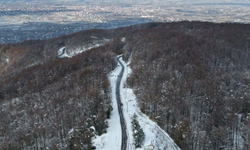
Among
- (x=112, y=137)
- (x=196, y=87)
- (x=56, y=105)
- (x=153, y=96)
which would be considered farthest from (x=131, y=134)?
(x=196, y=87)

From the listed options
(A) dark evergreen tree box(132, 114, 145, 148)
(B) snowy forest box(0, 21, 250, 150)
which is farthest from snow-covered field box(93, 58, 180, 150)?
(B) snowy forest box(0, 21, 250, 150)

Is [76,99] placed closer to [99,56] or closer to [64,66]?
[64,66]

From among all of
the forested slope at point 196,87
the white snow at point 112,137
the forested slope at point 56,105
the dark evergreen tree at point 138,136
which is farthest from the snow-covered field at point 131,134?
the forested slope at point 56,105

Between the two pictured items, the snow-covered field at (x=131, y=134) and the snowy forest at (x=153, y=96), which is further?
the snowy forest at (x=153, y=96)

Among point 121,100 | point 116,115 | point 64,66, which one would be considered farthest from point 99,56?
point 116,115

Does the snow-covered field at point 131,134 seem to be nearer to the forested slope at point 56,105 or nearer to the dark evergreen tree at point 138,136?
the dark evergreen tree at point 138,136

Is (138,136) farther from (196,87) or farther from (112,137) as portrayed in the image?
(196,87)
